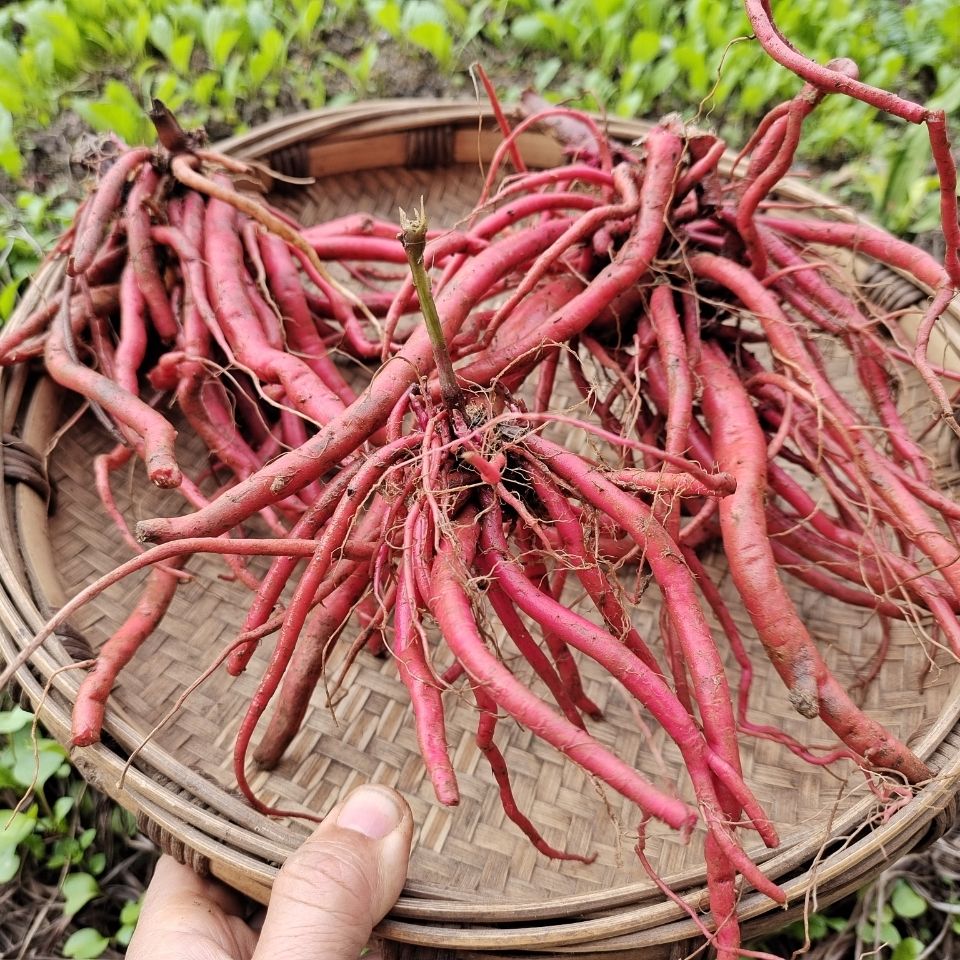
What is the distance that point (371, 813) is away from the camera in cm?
81

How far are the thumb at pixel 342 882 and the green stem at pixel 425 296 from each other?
1.41ft

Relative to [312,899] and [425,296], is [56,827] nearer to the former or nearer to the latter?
[312,899]

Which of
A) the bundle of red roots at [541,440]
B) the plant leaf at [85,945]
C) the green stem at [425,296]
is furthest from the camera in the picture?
the plant leaf at [85,945]

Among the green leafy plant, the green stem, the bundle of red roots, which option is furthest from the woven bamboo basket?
the green stem

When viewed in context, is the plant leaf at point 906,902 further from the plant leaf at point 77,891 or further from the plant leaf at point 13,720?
the plant leaf at point 13,720

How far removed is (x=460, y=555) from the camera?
2.58 feet

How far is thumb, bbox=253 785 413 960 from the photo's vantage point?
2.33ft

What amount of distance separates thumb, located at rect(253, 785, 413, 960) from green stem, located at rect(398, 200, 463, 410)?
0.43m

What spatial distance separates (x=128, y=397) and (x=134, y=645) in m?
0.30

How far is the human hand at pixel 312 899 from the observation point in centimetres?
71

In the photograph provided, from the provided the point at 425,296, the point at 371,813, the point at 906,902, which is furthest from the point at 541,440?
the point at 906,902

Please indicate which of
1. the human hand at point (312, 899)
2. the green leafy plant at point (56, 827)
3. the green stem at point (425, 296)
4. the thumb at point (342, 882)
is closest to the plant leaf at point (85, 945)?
the green leafy plant at point (56, 827)

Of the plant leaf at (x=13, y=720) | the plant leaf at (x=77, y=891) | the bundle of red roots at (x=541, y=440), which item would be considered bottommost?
the plant leaf at (x=77, y=891)

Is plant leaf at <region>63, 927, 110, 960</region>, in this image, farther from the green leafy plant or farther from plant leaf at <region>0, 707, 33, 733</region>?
plant leaf at <region>0, 707, 33, 733</region>
